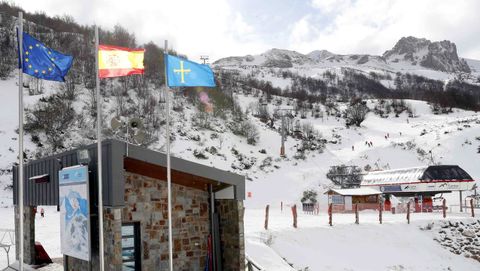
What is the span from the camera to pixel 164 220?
12781mm

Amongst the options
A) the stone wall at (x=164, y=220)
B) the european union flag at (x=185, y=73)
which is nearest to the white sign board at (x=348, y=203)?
the stone wall at (x=164, y=220)

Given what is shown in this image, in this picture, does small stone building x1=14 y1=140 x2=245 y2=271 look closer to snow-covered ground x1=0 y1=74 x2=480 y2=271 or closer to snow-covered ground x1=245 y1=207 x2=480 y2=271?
snow-covered ground x1=0 y1=74 x2=480 y2=271

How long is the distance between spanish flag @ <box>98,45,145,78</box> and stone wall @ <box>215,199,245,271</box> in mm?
5036

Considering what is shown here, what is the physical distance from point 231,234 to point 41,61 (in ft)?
23.4

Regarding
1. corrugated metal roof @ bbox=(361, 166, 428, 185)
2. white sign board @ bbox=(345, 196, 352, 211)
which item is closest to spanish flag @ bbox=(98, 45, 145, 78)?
white sign board @ bbox=(345, 196, 352, 211)

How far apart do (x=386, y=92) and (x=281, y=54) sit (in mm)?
79590

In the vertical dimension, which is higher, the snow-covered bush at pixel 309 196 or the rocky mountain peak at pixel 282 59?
the rocky mountain peak at pixel 282 59

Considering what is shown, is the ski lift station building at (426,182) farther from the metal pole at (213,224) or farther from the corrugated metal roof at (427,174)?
the metal pole at (213,224)

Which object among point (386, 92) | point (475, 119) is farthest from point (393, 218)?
point (386, 92)

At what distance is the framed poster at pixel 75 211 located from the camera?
10562 millimetres

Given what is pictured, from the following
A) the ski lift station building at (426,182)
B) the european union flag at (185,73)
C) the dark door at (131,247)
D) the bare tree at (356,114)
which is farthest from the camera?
the bare tree at (356,114)

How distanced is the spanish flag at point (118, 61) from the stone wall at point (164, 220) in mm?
3249

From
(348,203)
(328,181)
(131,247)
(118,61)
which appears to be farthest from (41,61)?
(328,181)

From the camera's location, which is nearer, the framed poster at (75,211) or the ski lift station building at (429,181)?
the framed poster at (75,211)
